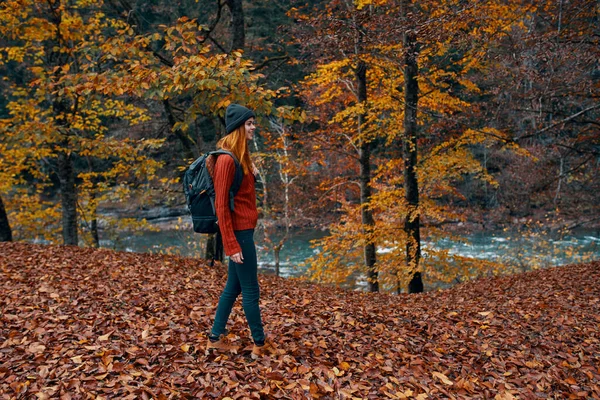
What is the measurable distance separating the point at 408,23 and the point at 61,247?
8304 mm

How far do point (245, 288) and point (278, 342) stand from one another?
967 millimetres

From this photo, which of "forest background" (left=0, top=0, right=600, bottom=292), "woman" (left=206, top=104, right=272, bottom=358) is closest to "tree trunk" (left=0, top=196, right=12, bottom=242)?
"forest background" (left=0, top=0, right=600, bottom=292)

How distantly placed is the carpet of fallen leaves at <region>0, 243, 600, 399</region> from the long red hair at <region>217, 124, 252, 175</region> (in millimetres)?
1849

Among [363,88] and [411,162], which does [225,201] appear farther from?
[363,88]

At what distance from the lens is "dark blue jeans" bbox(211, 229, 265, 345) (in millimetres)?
3875

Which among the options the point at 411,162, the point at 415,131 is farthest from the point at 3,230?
the point at 415,131

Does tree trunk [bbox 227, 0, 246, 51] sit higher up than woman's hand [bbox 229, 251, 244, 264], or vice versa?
tree trunk [bbox 227, 0, 246, 51]

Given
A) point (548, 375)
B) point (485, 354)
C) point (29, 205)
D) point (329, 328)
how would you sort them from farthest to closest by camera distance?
point (29, 205)
point (329, 328)
point (485, 354)
point (548, 375)

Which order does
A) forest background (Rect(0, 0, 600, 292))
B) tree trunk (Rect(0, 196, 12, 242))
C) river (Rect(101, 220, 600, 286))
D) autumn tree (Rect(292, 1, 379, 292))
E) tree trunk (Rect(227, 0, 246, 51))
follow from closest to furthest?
forest background (Rect(0, 0, 600, 292)), autumn tree (Rect(292, 1, 379, 292)), tree trunk (Rect(227, 0, 246, 51)), tree trunk (Rect(0, 196, 12, 242)), river (Rect(101, 220, 600, 286))

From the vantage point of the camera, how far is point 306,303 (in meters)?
6.43

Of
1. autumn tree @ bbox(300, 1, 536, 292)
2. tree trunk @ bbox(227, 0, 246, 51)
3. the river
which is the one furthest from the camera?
the river

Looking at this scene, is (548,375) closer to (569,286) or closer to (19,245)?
(569,286)

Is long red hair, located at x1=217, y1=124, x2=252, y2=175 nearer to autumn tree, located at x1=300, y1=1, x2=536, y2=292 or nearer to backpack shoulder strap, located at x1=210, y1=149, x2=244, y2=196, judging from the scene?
A: backpack shoulder strap, located at x1=210, y1=149, x2=244, y2=196

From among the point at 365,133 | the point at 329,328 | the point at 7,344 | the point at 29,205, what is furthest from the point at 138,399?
A: the point at 29,205
